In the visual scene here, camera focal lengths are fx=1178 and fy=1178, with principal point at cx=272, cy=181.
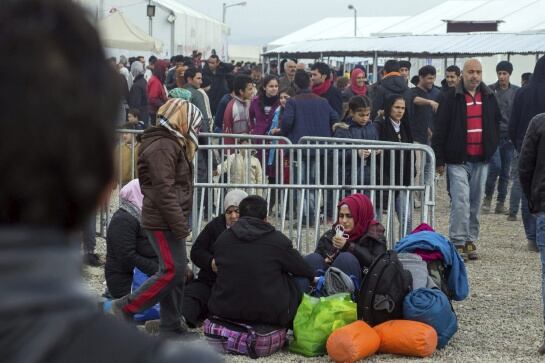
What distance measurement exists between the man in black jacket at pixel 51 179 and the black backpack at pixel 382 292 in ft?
19.5

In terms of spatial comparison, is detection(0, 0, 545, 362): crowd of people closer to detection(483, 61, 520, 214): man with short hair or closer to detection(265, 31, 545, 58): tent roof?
detection(483, 61, 520, 214): man with short hair

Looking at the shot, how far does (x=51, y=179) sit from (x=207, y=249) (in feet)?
22.2

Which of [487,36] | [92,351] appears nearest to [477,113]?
[92,351]

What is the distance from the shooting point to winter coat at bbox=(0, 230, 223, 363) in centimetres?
115

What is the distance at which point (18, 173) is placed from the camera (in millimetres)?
1130

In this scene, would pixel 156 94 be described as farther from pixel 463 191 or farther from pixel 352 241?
pixel 352 241

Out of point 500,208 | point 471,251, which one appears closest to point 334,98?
point 500,208

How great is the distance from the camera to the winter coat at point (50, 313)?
1146 mm

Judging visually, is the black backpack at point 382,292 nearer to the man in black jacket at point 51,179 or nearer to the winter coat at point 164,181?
the winter coat at point 164,181

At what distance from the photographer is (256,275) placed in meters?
7.04

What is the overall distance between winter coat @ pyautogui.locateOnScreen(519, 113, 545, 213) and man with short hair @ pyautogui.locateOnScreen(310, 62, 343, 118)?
8.31 metres

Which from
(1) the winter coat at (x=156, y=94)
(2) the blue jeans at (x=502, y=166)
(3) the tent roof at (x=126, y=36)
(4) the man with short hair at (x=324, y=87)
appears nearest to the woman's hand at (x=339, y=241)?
(2) the blue jeans at (x=502, y=166)

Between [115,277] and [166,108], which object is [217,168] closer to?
[115,277]

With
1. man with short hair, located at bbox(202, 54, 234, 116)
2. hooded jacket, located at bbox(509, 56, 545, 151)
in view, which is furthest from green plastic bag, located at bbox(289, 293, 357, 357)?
man with short hair, located at bbox(202, 54, 234, 116)
